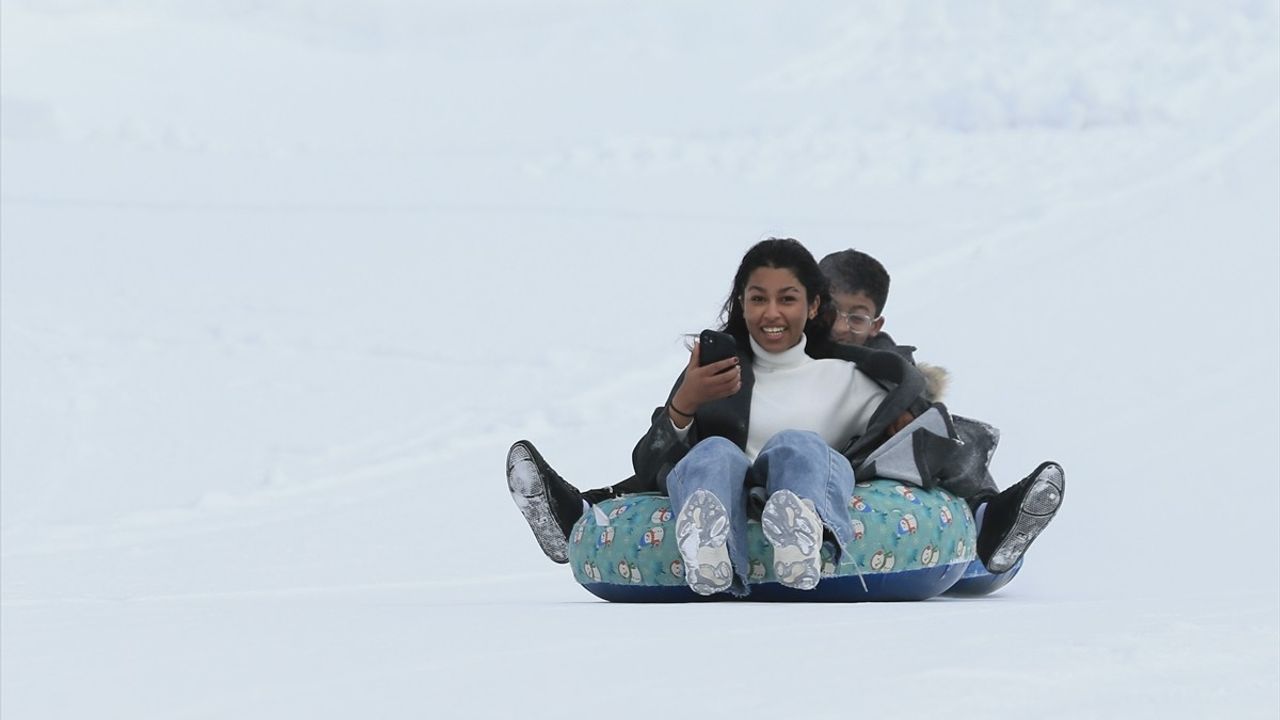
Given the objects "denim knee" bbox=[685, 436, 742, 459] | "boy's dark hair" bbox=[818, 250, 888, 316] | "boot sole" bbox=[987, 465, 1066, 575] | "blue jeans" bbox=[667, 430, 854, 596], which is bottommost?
"boot sole" bbox=[987, 465, 1066, 575]

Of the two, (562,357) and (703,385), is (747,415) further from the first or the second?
(562,357)

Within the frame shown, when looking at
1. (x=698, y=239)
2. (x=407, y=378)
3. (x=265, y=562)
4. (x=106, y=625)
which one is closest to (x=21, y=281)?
(x=407, y=378)

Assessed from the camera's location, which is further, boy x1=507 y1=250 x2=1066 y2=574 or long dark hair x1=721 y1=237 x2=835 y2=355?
boy x1=507 y1=250 x2=1066 y2=574

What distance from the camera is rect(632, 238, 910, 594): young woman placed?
3.71 metres

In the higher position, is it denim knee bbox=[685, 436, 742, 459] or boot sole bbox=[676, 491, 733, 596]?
denim knee bbox=[685, 436, 742, 459]

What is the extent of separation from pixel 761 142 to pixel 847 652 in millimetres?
13070

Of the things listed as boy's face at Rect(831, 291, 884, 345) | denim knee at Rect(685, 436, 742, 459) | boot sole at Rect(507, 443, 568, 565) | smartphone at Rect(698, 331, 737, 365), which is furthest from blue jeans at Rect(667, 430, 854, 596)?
boy's face at Rect(831, 291, 884, 345)

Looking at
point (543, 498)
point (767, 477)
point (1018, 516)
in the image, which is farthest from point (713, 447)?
point (1018, 516)

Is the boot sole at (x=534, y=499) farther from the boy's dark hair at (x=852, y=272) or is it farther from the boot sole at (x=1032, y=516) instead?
the boot sole at (x=1032, y=516)

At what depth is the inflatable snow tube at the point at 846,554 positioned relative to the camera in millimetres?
3953

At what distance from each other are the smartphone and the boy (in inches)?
14.1

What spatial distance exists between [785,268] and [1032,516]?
0.83 meters

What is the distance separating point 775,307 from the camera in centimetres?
402

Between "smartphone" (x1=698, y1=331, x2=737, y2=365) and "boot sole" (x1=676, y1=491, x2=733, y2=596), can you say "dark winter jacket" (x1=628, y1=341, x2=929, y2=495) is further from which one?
"boot sole" (x1=676, y1=491, x2=733, y2=596)
